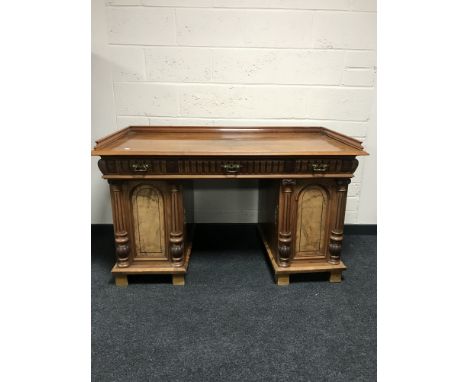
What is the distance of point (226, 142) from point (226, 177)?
340mm

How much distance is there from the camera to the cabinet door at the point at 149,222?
5.67 ft

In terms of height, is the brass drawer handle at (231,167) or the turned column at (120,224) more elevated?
the brass drawer handle at (231,167)

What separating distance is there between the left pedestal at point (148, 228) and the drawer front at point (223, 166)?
8 centimetres

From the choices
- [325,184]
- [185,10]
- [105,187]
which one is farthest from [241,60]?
[105,187]

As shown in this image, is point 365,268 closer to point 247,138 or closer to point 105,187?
point 247,138

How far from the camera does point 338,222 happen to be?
1802mm

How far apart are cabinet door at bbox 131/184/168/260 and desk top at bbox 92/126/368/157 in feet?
0.77

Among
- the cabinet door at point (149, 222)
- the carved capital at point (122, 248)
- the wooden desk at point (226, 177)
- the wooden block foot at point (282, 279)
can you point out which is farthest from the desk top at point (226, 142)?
the wooden block foot at point (282, 279)

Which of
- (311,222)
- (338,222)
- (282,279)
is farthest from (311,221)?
(282,279)

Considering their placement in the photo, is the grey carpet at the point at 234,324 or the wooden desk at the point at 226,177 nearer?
the grey carpet at the point at 234,324

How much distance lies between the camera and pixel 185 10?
2021 millimetres

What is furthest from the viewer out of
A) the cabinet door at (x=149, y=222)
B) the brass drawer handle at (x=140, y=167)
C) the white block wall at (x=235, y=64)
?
the white block wall at (x=235, y=64)

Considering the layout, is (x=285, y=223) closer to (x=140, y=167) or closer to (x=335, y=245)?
(x=335, y=245)

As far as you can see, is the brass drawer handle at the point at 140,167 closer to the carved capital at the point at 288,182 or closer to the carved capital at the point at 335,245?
the carved capital at the point at 288,182
